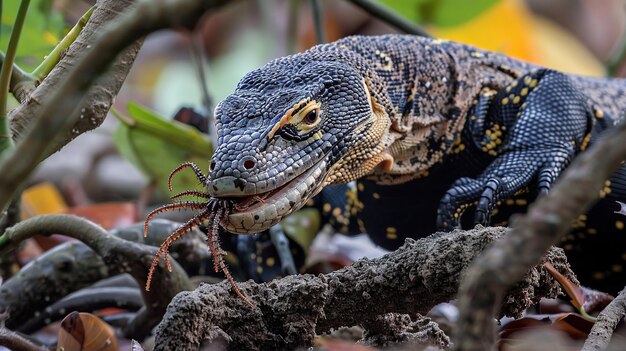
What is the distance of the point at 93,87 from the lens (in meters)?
2.20

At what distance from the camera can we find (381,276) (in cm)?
195

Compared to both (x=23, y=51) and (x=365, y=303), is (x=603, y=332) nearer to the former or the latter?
(x=365, y=303)

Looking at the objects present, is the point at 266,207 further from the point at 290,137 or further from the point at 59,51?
the point at 59,51

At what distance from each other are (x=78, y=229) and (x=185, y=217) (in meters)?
2.04

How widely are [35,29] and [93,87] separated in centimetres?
163

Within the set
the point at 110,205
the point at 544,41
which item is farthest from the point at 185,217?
the point at 544,41

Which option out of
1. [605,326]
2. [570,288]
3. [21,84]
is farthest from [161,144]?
[605,326]

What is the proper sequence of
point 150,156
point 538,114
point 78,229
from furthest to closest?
point 150,156
point 538,114
point 78,229

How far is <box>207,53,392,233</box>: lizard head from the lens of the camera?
83.4 inches

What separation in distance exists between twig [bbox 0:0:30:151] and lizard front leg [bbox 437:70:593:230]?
1210 mm

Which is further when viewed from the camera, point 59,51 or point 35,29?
point 35,29

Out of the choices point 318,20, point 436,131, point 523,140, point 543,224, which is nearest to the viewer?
point 543,224

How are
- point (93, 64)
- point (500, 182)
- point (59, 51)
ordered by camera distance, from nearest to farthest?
point (93, 64) → point (59, 51) → point (500, 182)

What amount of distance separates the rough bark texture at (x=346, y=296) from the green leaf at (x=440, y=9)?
226 cm
